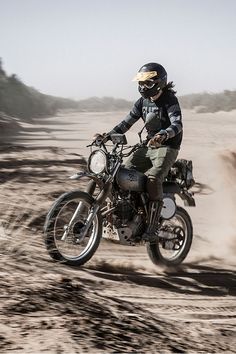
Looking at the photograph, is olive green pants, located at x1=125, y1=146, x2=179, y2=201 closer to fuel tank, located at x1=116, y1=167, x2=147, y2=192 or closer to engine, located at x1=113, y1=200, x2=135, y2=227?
fuel tank, located at x1=116, y1=167, x2=147, y2=192

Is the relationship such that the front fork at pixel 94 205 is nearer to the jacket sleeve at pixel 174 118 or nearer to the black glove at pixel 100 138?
the black glove at pixel 100 138

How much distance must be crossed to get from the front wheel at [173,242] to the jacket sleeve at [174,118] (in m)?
1.15

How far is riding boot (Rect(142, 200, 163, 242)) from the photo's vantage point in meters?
6.32

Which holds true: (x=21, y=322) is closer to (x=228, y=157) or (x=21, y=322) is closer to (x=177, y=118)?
(x=177, y=118)

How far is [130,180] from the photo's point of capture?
20.1 ft

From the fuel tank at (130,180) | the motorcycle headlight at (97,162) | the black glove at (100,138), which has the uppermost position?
the black glove at (100,138)

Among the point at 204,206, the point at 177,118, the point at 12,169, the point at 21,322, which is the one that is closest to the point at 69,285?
the point at 21,322

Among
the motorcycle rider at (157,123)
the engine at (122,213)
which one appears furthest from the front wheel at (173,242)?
the engine at (122,213)

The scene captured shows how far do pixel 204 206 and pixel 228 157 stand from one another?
5.88m

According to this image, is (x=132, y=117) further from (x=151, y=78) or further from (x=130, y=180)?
(x=130, y=180)

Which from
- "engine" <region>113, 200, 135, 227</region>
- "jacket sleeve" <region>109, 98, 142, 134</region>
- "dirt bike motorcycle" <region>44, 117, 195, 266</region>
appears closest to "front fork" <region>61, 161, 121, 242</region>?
"dirt bike motorcycle" <region>44, 117, 195, 266</region>

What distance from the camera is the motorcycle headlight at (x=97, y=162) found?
5.82 metres

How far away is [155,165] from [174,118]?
520 millimetres

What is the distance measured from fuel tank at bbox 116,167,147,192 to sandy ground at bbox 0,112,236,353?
85cm
